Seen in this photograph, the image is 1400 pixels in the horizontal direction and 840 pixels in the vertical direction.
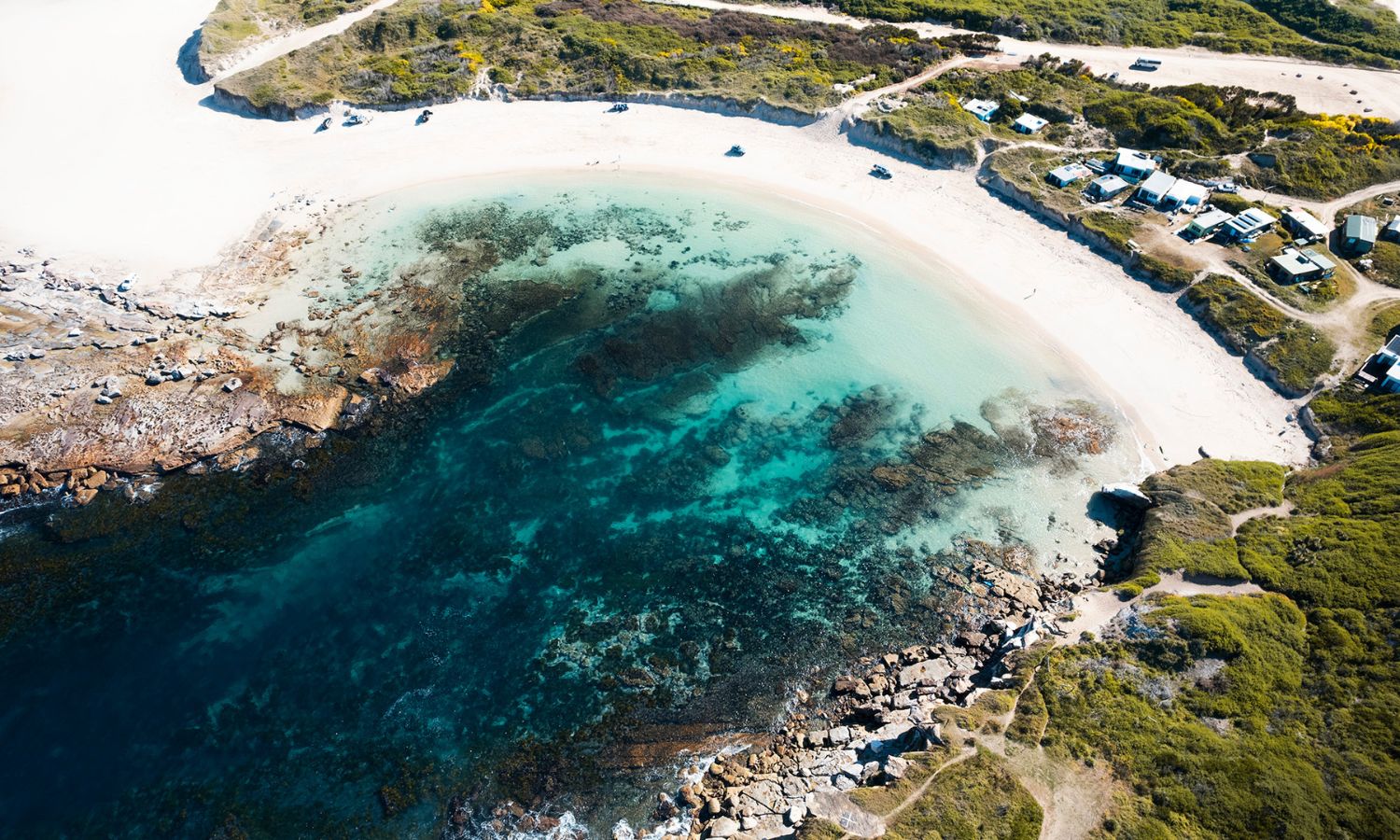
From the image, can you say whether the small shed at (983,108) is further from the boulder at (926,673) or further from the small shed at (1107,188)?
the boulder at (926,673)

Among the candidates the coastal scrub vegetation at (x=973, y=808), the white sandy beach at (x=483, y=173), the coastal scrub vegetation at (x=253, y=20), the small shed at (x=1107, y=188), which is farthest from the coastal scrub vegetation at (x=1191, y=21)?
the coastal scrub vegetation at (x=973, y=808)

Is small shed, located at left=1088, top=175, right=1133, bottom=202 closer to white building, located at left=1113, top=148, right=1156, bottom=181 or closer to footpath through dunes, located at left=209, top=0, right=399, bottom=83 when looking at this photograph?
white building, located at left=1113, top=148, right=1156, bottom=181

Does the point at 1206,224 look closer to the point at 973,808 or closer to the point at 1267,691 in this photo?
the point at 1267,691

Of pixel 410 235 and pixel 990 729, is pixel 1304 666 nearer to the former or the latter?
pixel 990 729

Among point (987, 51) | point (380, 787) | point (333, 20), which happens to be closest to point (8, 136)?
point (333, 20)

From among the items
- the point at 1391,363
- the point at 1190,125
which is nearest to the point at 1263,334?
the point at 1391,363

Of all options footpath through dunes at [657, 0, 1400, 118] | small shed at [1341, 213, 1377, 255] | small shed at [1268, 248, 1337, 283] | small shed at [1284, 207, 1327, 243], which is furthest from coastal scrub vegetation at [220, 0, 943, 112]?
small shed at [1341, 213, 1377, 255]
